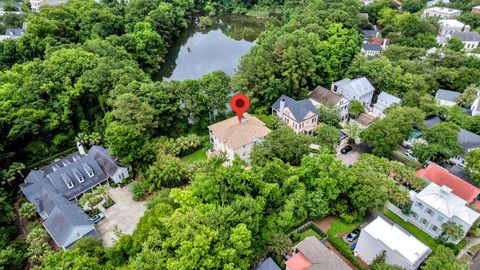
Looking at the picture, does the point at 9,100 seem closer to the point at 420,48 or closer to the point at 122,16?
→ the point at 122,16

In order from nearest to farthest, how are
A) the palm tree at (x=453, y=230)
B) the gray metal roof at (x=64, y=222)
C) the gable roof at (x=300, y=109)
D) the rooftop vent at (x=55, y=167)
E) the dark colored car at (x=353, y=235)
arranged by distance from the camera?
the palm tree at (x=453, y=230), the gray metal roof at (x=64, y=222), the dark colored car at (x=353, y=235), the rooftop vent at (x=55, y=167), the gable roof at (x=300, y=109)

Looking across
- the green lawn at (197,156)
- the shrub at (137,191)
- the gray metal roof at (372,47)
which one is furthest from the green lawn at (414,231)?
the gray metal roof at (372,47)

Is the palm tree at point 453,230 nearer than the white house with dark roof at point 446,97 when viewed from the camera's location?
Yes

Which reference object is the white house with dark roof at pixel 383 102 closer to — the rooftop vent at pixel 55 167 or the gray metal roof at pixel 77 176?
the gray metal roof at pixel 77 176

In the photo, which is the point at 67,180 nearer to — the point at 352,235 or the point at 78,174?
the point at 78,174

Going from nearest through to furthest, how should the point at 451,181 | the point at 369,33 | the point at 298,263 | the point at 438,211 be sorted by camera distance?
the point at 298,263 < the point at 438,211 < the point at 451,181 < the point at 369,33

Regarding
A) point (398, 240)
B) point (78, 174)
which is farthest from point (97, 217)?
point (398, 240)

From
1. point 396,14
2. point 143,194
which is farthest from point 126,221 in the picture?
point 396,14
